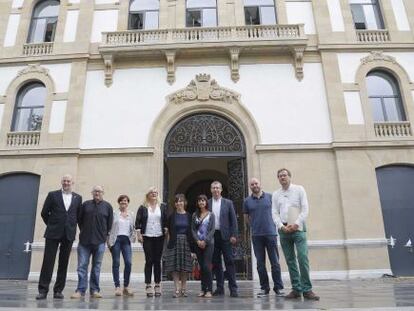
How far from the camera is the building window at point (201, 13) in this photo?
15086 millimetres

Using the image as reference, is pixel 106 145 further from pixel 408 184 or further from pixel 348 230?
pixel 408 184

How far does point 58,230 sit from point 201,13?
11.9 m

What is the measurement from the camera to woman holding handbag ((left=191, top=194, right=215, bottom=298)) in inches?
257

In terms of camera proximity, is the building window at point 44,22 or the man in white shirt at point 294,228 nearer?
the man in white shirt at point 294,228

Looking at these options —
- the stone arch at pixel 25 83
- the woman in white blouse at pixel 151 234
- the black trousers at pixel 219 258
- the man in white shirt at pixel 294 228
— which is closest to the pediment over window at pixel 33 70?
the stone arch at pixel 25 83

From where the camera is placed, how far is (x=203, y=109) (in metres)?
13.5

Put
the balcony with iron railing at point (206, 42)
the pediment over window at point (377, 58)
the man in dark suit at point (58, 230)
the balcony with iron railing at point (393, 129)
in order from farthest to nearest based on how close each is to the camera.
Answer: the pediment over window at point (377, 58)
the balcony with iron railing at point (206, 42)
the balcony with iron railing at point (393, 129)
the man in dark suit at point (58, 230)

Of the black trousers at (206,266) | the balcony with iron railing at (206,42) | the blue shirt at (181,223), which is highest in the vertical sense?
the balcony with iron railing at (206,42)

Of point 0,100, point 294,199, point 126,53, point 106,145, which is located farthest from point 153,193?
point 0,100

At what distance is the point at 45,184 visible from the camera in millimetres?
12664

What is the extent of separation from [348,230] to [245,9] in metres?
9.99

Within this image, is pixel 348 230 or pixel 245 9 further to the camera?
pixel 245 9

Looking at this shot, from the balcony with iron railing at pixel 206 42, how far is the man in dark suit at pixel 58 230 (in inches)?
320

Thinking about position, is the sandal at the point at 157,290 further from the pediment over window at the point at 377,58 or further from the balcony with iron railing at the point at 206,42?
the pediment over window at the point at 377,58
